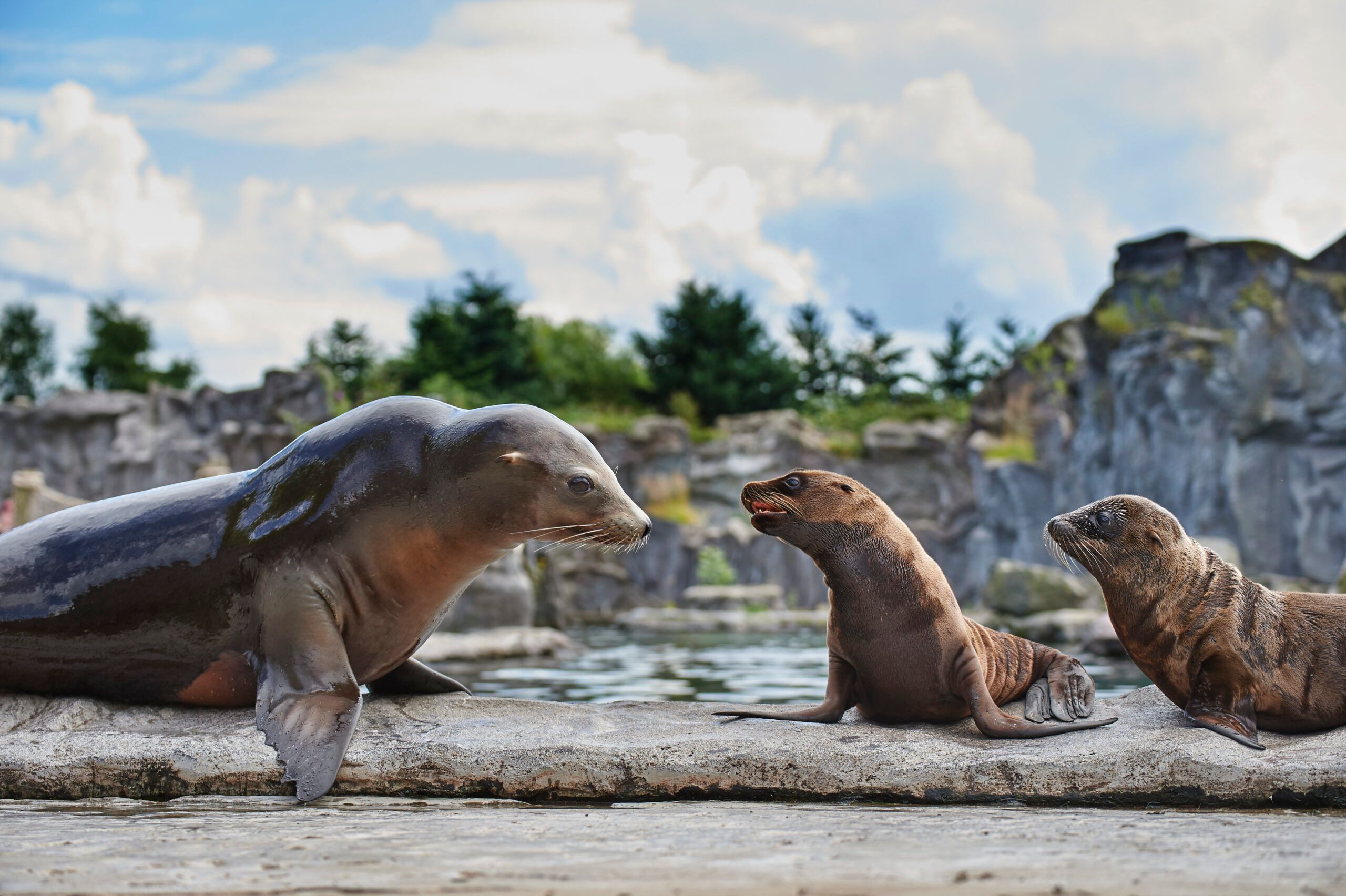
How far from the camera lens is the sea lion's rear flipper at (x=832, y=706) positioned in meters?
4.38

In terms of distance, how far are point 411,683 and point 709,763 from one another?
5.27ft

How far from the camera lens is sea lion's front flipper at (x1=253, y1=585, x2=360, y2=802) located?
3902mm

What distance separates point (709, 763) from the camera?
3865mm

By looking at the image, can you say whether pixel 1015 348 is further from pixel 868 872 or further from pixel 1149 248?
pixel 868 872

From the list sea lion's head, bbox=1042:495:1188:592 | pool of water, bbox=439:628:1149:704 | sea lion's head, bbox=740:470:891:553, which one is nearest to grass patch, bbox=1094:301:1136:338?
pool of water, bbox=439:628:1149:704

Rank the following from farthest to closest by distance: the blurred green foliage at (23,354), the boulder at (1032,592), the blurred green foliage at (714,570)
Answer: the blurred green foliage at (23,354), the blurred green foliage at (714,570), the boulder at (1032,592)

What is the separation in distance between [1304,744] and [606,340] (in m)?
A: 50.1

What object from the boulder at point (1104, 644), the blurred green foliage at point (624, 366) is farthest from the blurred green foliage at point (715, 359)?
the boulder at point (1104, 644)

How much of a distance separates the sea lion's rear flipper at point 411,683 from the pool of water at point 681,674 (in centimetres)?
164

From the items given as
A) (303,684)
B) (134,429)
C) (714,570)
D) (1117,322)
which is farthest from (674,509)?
(303,684)

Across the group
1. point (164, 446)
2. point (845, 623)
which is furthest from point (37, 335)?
point (845, 623)

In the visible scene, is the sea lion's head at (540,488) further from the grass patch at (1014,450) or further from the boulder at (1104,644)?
the grass patch at (1014,450)

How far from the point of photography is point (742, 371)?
127 ft

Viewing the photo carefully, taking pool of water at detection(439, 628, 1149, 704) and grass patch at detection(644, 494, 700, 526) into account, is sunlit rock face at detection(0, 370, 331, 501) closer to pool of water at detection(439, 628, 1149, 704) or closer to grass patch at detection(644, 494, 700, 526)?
grass patch at detection(644, 494, 700, 526)
